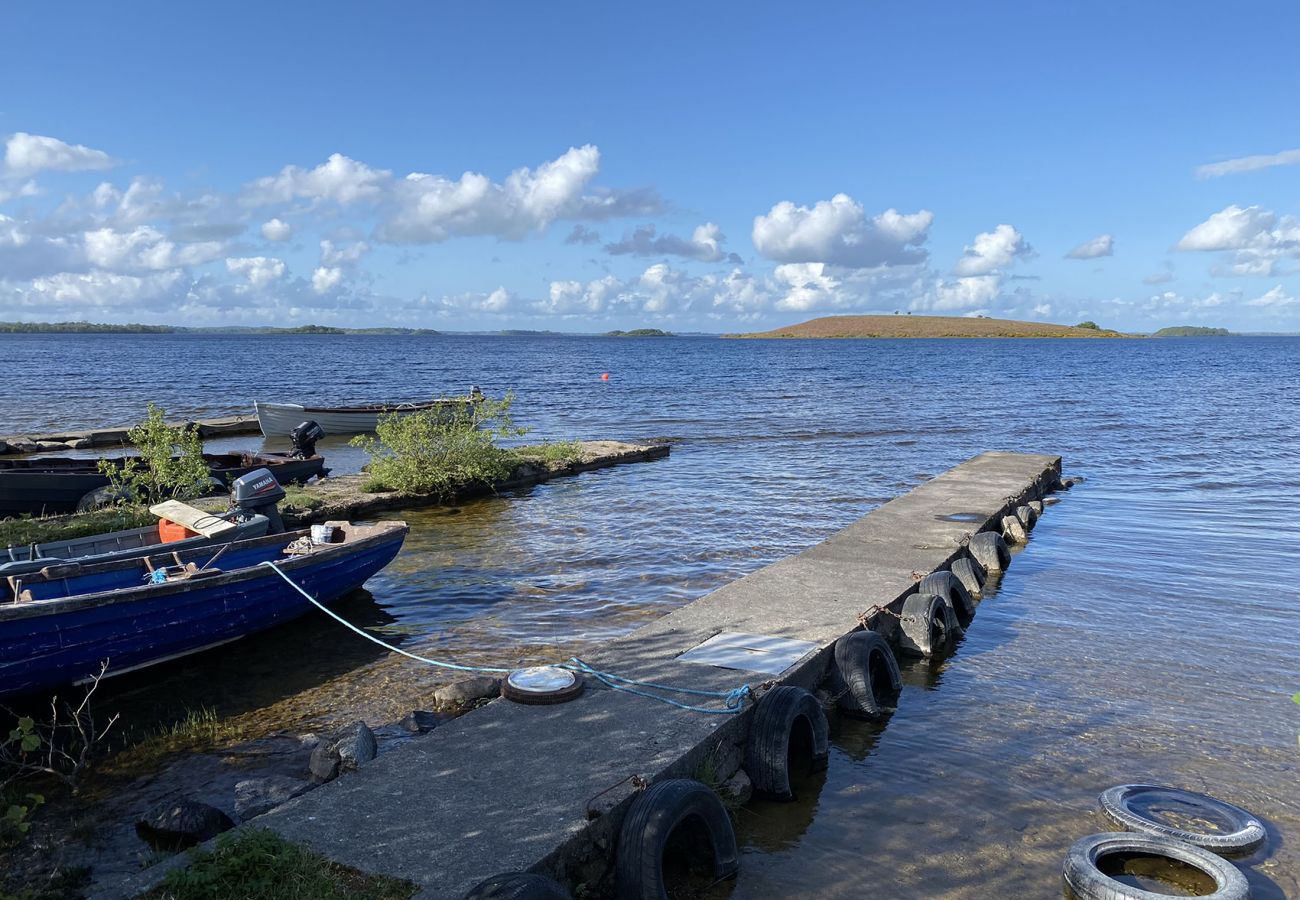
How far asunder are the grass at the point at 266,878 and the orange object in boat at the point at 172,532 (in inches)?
278

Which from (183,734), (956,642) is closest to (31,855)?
(183,734)

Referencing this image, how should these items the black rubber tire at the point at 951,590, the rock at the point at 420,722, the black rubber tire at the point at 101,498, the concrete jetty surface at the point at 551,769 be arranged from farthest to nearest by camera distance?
the black rubber tire at the point at 101,498 < the black rubber tire at the point at 951,590 < the rock at the point at 420,722 < the concrete jetty surface at the point at 551,769

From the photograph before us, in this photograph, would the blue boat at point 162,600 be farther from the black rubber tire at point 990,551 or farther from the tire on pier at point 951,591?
the black rubber tire at point 990,551

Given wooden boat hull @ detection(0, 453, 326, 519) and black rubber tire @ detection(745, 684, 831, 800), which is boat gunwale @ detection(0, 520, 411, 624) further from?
wooden boat hull @ detection(0, 453, 326, 519)

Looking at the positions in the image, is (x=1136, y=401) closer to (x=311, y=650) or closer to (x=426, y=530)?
(x=426, y=530)

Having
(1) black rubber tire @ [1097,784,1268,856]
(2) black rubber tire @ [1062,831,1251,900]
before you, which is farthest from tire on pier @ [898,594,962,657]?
(2) black rubber tire @ [1062,831,1251,900]

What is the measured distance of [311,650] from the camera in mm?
9883

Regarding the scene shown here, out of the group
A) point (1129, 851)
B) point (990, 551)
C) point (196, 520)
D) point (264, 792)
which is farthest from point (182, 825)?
point (990, 551)

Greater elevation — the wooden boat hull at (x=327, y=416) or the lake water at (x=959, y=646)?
the wooden boat hull at (x=327, y=416)

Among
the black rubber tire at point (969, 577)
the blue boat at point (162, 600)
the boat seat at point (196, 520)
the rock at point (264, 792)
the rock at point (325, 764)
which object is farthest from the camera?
the black rubber tire at point (969, 577)

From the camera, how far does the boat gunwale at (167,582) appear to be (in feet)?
24.7

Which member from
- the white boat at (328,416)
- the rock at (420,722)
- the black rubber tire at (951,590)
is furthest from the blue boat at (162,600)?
the white boat at (328,416)

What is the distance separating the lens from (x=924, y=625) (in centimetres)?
945

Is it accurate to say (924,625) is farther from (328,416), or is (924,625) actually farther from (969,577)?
(328,416)
